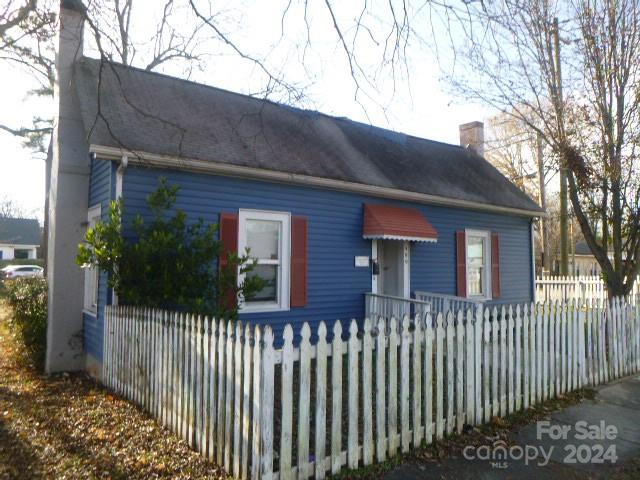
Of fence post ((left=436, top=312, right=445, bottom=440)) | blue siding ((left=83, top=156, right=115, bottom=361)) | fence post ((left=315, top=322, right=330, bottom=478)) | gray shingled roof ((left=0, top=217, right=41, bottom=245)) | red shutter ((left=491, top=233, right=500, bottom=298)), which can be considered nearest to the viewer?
fence post ((left=315, top=322, right=330, bottom=478))

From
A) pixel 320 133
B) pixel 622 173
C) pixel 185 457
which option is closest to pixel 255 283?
pixel 185 457

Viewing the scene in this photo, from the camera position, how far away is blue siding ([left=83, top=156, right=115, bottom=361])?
707 cm

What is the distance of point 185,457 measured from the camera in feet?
13.8

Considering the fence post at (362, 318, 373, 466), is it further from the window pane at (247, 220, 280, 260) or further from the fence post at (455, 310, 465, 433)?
the window pane at (247, 220, 280, 260)

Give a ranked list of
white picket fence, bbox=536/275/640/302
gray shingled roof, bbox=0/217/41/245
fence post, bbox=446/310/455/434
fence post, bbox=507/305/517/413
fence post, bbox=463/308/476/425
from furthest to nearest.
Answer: gray shingled roof, bbox=0/217/41/245 < white picket fence, bbox=536/275/640/302 < fence post, bbox=507/305/517/413 < fence post, bbox=463/308/476/425 < fence post, bbox=446/310/455/434

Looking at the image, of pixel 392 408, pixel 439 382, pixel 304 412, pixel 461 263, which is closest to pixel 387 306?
pixel 461 263

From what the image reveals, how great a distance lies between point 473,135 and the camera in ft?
54.4

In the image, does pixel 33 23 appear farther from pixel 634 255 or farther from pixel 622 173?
pixel 634 255

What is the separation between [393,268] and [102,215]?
6540mm

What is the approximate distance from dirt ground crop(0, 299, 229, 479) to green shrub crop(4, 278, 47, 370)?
1696 mm

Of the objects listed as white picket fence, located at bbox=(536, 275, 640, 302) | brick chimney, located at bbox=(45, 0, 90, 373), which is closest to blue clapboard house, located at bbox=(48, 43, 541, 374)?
brick chimney, located at bbox=(45, 0, 90, 373)

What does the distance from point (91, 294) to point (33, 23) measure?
15.7 ft

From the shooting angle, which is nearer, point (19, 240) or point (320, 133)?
point (320, 133)

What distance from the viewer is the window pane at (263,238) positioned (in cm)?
A: 834
